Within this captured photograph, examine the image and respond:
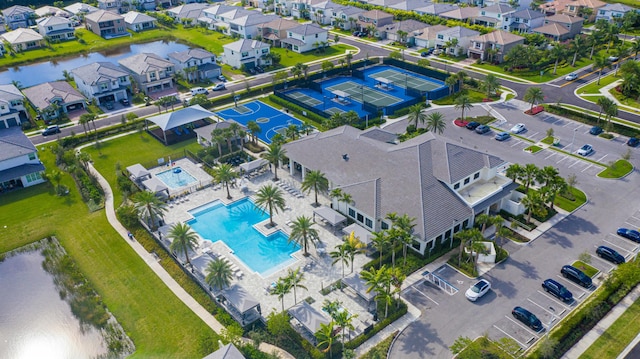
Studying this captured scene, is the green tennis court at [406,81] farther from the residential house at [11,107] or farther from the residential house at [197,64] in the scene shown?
the residential house at [11,107]

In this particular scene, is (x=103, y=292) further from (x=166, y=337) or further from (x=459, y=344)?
(x=459, y=344)

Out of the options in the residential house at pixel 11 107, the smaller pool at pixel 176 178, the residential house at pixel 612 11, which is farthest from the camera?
the residential house at pixel 612 11

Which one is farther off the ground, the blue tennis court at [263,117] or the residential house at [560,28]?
the residential house at [560,28]

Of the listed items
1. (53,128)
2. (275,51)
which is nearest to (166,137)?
(53,128)

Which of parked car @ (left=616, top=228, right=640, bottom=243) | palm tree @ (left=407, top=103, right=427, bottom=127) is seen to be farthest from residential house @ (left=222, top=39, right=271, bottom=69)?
parked car @ (left=616, top=228, right=640, bottom=243)

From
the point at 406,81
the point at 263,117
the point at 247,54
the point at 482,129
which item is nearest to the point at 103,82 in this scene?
the point at 247,54

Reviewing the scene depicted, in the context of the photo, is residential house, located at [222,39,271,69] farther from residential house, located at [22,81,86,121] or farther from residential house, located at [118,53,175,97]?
residential house, located at [22,81,86,121]

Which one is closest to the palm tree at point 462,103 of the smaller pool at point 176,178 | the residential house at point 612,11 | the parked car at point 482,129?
the parked car at point 482,129
